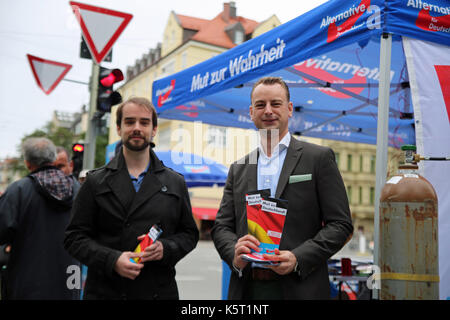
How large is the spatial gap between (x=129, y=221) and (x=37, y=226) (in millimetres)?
1580

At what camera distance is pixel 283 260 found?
1994 millimetres

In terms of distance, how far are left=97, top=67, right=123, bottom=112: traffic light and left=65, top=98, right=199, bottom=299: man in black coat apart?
14.7 ft

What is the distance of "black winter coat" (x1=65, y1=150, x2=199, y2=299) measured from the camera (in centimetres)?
234

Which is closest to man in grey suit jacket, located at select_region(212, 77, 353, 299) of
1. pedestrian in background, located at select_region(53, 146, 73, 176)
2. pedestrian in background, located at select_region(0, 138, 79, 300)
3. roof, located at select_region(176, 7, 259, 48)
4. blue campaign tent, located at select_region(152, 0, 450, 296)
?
blue campaign tent, located at select_region(152, 0, 450, 296)

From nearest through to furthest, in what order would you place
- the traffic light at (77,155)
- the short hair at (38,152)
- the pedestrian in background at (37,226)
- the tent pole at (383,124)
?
the tent pole at (383,124)
the pedestrian in background at (37,226)
the short hair at (38,152)
the traffic light at (77,155)

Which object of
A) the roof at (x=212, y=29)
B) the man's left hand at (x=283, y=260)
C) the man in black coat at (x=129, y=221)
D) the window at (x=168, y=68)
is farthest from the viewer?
the window at (x=168, y=68)

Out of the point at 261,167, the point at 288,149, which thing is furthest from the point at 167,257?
the point at 288,149

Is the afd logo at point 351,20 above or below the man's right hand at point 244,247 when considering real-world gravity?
above

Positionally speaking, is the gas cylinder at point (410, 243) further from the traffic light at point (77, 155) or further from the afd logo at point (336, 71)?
the traffic light at point (77, 155)

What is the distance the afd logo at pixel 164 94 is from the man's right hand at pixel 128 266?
4.17 m

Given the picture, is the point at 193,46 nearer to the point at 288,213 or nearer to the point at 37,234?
the point at 37,234

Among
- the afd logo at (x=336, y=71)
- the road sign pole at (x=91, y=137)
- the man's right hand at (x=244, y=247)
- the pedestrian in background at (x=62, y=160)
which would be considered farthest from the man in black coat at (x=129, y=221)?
the road sign pole at (x=91, y=137)

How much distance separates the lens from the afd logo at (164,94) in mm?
6207
